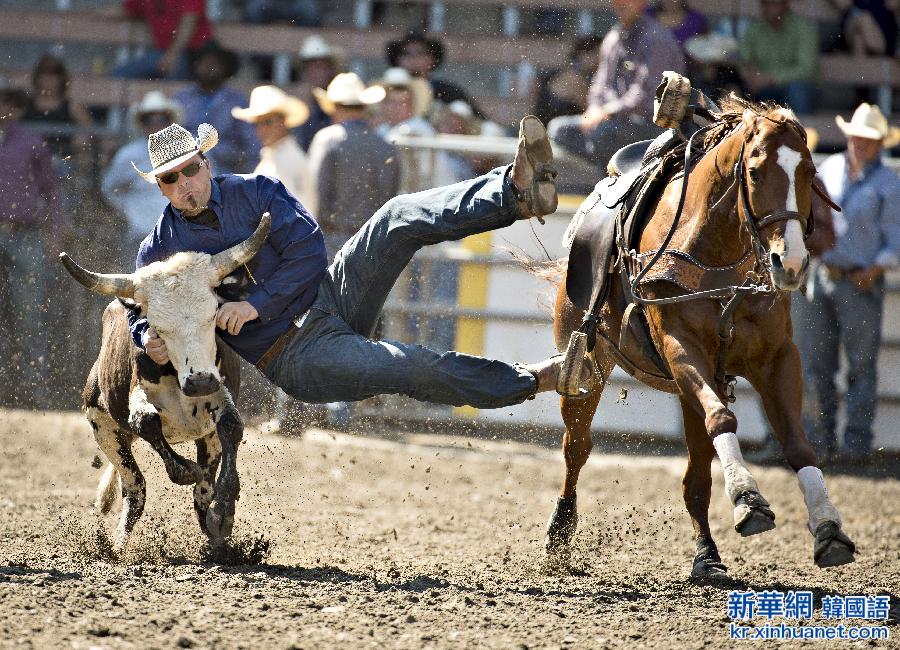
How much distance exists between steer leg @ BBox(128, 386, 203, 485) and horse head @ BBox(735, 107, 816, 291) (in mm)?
2445

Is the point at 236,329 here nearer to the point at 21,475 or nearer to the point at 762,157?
the point at 762,157

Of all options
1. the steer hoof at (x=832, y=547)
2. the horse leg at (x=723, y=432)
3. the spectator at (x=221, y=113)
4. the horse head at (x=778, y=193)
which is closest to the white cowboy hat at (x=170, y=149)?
the horse leg at (x=723, y=432)

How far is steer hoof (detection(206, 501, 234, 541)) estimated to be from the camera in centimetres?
544

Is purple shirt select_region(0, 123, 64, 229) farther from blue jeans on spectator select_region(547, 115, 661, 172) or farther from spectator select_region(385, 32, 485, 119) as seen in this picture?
blue jeans on spectator select_region(547, 115, 661, 172)

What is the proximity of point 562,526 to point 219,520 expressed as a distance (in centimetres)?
170

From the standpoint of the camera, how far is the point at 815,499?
4809 mm

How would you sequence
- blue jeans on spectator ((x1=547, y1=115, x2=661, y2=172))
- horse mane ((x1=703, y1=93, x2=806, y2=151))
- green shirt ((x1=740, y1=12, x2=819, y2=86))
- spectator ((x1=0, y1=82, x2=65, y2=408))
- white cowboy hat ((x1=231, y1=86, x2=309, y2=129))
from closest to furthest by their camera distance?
horse mane ((x1=703, y1=93, x2=806, y2=151)), blue jeans on spectator ((x1=547, y1=115, x2=661, y2=172)), white cowboy hat ((x1=231, y1=86, x2=309, y2=129)), spectator ((x1=0, y1=82, x2=65, y2=408)), green shirt ((x1=740, y1=12, x2=819, y2=86))

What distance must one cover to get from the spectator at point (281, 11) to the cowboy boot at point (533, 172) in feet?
20.2

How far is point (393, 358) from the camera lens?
5430mm

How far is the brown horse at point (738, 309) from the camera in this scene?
4691 mm

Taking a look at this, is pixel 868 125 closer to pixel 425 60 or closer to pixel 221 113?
pixel 425 60

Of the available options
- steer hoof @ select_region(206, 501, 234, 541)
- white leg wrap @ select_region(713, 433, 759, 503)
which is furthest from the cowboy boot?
steer hoof @ select_region(206, 501, 234, 541)

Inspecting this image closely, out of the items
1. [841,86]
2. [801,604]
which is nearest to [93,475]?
[801,604]

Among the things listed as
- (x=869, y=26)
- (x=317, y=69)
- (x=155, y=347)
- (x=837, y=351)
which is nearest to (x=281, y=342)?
(x=155, y=347)
